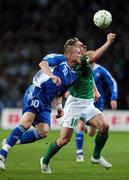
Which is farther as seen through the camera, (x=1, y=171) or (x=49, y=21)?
(x=49, y=21)

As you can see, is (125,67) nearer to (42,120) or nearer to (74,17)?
(74,17)

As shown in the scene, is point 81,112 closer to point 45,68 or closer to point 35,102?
point 35,102

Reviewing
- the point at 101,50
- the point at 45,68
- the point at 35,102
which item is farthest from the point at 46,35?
the point at 101,50

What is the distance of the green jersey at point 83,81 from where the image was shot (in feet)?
35.1

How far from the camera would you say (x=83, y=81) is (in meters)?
Answer: 11.0

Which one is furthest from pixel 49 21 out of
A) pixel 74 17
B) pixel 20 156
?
pixel 20 156

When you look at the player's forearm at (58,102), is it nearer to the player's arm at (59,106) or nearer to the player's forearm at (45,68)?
the player's arm at (59,106)

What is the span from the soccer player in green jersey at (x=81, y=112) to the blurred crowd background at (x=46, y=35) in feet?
49.1

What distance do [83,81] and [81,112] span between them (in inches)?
18.9

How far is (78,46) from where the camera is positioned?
415 inches

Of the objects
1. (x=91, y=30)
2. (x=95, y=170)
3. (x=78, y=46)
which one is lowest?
(x=95, y=170)

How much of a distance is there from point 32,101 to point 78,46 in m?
1.21

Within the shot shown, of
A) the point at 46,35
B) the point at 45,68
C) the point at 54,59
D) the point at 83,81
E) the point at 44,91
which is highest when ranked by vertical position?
the point at 46,35

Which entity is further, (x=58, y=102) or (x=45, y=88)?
(x=58, y=102)
